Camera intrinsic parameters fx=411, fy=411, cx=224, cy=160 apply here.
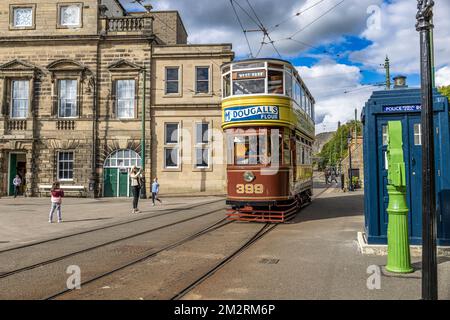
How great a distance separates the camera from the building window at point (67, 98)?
92.9 feet

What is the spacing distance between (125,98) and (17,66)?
7787 millimetres

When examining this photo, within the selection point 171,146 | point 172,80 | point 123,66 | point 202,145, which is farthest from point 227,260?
point 123,66

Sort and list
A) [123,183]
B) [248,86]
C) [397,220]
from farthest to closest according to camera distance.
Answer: [123,183] < [248,86] < [397,220]

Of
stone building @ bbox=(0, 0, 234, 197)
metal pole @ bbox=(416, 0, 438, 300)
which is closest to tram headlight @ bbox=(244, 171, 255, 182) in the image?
metal pole @ bbox=(416, 0, 438, 300)

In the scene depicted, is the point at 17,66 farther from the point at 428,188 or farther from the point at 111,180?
the point at 428,188

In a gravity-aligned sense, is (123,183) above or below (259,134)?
below

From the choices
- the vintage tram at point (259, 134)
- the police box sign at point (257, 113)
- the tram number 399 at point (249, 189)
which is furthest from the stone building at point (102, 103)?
the police box sign at point (257, 113)

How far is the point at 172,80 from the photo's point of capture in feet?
93.5

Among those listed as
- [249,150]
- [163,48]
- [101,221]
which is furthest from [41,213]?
[163,48]

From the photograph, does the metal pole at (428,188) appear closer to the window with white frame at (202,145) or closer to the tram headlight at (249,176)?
the tram headlight at (249,176)

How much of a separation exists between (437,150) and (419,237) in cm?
178

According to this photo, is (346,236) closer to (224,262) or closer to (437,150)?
(437,150)

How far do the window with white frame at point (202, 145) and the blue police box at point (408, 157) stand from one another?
1950 cm
